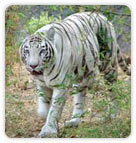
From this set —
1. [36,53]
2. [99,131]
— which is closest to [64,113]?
[99,131]

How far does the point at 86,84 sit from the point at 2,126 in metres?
0.55

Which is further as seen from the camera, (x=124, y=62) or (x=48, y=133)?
(x=124, y=62)

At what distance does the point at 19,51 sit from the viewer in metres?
6.16

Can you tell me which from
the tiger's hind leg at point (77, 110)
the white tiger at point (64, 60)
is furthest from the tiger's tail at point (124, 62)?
the tiger's hind leg at point (77, 110)

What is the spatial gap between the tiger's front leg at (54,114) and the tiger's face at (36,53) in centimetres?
17

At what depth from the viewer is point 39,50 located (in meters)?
6.14

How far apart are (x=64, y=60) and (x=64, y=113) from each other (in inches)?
12.2

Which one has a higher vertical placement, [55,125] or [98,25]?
[98,25]

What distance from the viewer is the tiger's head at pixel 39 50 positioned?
6.11 m

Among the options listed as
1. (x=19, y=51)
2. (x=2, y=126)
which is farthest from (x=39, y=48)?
(x=2, y=126)

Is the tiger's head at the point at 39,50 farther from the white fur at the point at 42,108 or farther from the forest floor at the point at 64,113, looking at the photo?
the white fur at the point at 42,108

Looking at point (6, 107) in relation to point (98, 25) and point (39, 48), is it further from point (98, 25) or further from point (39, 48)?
point (98, 25)

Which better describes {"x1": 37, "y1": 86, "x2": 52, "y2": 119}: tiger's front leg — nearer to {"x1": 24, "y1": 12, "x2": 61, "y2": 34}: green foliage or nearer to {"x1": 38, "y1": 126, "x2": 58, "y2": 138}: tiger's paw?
{"x1": 38, "y1": 126, "x2": 58, "y2": 138}: tiger's paw

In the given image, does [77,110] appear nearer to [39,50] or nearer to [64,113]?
[64,113]
